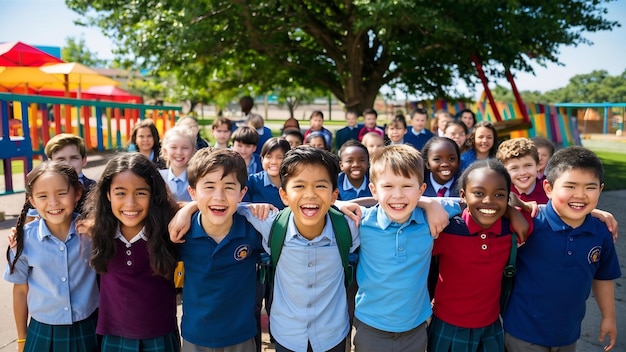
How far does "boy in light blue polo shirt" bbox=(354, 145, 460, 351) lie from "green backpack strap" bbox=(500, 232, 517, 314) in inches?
15.0

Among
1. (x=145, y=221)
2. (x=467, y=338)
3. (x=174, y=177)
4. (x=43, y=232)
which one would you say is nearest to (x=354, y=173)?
(x=174, y=177)

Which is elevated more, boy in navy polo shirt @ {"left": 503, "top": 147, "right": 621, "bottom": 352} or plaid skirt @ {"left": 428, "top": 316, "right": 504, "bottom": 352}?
boy in navy polo shirt @ {"left": 503, "top": 147, "right": 621, "bottom": 352}

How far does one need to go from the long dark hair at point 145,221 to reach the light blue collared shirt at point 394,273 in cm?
92

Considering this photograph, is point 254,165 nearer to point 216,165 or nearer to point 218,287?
point 216,165

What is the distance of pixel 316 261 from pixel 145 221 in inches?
34.2

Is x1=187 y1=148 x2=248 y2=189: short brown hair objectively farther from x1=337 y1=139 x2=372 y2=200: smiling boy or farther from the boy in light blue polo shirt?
x1=337 y1=139 x2=372 y2=200: smiling boy

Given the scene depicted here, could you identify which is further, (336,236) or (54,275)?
(54,275)

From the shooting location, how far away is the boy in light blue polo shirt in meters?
2.10

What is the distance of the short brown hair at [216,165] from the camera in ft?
7.16

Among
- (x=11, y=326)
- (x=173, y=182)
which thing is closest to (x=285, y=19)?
(x=173, y=182)

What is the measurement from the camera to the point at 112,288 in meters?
2.18

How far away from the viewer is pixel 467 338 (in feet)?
7.17

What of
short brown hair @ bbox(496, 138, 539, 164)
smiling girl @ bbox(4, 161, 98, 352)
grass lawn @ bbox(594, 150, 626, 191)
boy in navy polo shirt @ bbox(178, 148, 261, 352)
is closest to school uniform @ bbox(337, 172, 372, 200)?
short brown hair @ bbox(496, 138, 539, 164)

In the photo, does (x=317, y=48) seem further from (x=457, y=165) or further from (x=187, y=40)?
(x=457, y=165)
